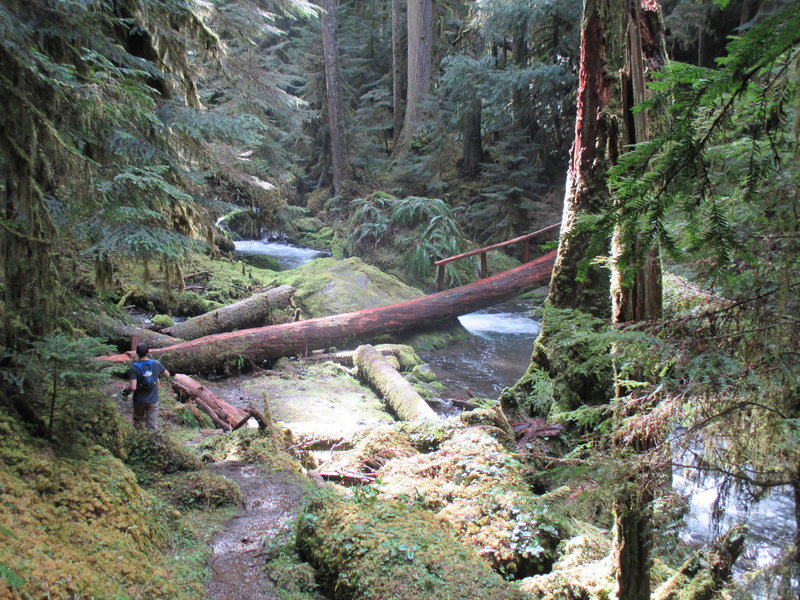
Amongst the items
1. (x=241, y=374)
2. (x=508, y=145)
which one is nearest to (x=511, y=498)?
(x=241, y=374)

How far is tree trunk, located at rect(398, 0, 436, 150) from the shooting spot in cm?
2262

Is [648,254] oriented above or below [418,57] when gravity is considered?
below

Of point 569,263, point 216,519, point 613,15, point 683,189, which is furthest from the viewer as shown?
point 569,263

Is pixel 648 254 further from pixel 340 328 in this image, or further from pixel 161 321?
pixel 161 321

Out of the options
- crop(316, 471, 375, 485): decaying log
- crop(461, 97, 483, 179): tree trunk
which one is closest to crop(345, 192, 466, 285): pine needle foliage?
crop(461, 97, 483, 179): tree trunk

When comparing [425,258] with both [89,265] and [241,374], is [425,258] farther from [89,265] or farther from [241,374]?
→ [89,265]

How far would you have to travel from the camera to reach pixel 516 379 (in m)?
10.2

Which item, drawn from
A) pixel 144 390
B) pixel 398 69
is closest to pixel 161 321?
pixel 144 390

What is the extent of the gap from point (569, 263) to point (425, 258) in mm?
10740

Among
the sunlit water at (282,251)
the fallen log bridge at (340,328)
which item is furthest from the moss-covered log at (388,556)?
the sunlit water at (282,251)

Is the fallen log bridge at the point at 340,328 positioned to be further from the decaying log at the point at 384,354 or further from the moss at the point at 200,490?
the moss at the point at 200,490

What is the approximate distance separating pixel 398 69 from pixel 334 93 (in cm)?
526

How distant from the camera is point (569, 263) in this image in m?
5.56

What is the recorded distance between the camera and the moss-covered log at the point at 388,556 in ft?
9.27
